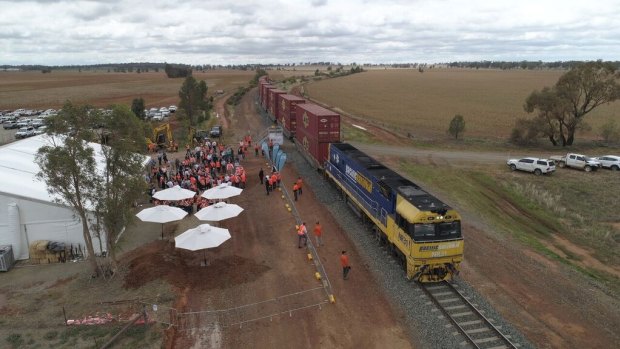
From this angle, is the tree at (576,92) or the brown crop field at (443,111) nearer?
the tree at (576,92)

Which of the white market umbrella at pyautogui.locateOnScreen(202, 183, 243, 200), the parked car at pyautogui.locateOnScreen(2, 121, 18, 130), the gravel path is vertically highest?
the white market umbrella at pyautogui.locateOnScreen(202, 183, 243, 200)

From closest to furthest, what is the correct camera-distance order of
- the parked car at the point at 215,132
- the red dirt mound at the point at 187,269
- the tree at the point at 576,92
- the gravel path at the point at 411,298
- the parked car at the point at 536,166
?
the gravel path at the point at 411,298, the red dirt mound at the point at 187,269, the parked car at the point at 536,166, the tree at the point at 576,92, the parked car at the point at 215,132

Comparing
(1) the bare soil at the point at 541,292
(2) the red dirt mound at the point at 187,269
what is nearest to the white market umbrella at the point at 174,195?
(2) the red dirt mound at the point at 187,269

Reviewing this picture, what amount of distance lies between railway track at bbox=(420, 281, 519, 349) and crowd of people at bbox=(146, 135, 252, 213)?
48.0ft

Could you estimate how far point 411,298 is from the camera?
1639 cm

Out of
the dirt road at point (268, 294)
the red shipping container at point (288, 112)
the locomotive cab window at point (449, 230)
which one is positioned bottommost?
the dirt road at point (268, 294)

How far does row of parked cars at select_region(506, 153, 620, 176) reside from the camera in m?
38.3

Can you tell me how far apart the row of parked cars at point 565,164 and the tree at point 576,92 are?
370 inches

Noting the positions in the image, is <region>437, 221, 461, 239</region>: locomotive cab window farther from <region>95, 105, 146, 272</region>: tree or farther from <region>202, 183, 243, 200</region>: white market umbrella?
<region>95, 105, 146, 272</region>: tree

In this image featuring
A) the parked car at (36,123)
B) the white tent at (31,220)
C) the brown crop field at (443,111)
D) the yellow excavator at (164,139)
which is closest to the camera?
the white tent at (31,220)

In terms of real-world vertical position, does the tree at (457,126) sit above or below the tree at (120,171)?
below

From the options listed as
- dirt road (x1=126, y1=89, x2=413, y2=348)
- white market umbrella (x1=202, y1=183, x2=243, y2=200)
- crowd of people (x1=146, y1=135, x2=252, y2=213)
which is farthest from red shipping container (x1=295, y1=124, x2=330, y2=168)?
white market umbrella (x1=202, y1=183, x2=243, y2=200)

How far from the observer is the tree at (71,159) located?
16.5 meters

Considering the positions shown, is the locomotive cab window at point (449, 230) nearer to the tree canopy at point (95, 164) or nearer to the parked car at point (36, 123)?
the tree canopy at point (95, 164)
